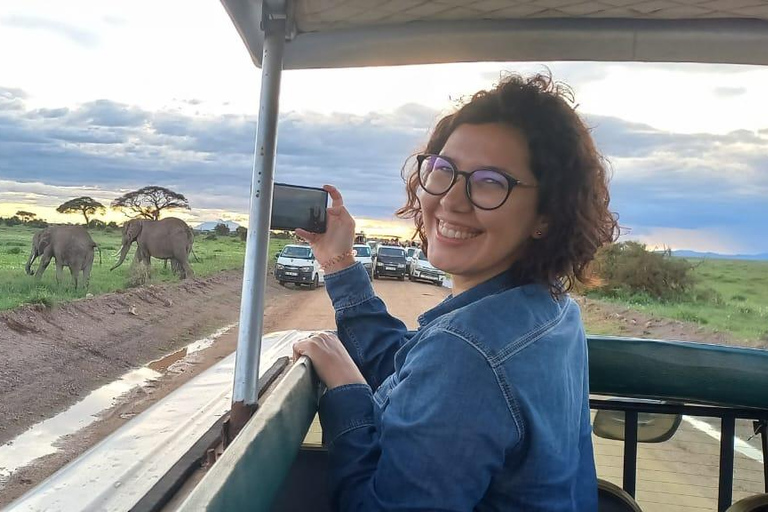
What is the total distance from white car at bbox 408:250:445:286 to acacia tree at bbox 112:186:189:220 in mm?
528

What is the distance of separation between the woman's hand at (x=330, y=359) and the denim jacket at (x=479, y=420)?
0.13 m

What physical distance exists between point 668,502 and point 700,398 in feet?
1.09

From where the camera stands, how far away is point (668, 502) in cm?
224

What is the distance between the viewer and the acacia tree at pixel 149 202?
4.75 feet

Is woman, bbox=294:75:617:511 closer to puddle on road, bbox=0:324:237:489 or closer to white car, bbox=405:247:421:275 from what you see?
white car, bbox=405:247:421:275

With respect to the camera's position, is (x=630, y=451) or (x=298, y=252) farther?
(x=630, y=451)

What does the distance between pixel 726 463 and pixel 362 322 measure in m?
1.27

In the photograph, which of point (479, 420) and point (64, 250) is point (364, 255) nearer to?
point (64, 250)

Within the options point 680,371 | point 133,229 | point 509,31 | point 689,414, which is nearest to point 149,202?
point 133,229

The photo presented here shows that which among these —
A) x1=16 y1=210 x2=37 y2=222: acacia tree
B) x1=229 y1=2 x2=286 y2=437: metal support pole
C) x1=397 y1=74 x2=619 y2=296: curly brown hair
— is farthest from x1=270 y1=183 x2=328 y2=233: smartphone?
x1=16 y1=210 x2=37 y2=222: acacia tree

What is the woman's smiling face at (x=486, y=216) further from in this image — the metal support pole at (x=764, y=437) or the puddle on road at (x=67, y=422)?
the metal support pole at (x=764, y=437)

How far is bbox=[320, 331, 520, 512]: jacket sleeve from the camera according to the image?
1016 millimetres

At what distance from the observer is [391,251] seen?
6.33 ft

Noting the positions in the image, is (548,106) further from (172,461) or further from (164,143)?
(172,461)
